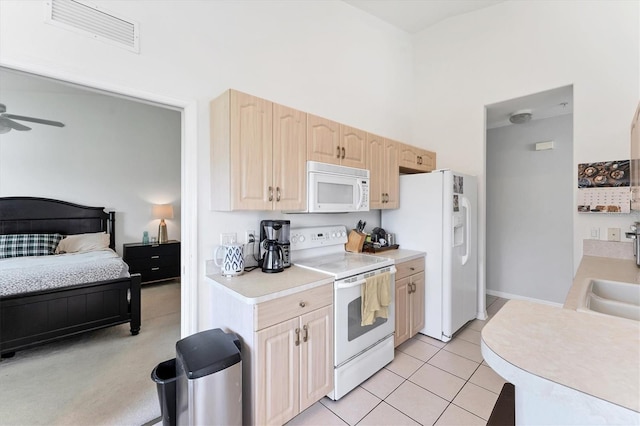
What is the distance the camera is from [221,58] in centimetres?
207

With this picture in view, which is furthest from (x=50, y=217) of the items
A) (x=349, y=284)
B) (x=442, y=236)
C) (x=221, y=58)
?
(x=442, y=236)

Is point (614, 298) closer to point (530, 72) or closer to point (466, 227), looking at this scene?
point (466, 227)

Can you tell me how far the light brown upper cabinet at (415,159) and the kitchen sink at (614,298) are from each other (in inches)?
74.6

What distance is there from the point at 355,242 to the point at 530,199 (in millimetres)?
2820

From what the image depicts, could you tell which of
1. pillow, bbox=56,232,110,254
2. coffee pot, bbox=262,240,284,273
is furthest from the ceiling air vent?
pillow, bbox=56,232,110,254

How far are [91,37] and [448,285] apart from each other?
3328 mm

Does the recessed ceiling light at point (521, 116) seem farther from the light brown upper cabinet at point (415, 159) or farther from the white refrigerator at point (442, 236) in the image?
the white refrigerator at point (442, 236)

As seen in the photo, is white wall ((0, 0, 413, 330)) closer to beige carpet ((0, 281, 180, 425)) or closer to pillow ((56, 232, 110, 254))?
beige carpet ((0, 281, 180, 425))

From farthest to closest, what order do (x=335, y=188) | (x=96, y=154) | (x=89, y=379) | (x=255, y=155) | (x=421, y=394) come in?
(x=96, y=154) → (x=335, y=188) → (x=89, y=379) → (x=421, y=394) → (x=255, y=155)

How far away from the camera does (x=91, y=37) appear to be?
158 cm

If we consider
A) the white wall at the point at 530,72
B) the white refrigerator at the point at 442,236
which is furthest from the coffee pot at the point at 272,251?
the white wall at the point at 530,72

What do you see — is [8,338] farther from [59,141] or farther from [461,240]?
[461,240]

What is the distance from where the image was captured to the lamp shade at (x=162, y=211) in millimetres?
4957

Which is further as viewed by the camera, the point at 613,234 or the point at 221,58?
the point at 613,234
